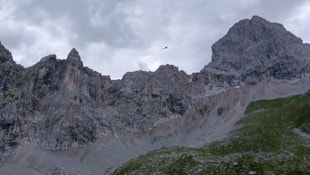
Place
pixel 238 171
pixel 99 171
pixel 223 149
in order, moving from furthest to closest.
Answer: pixel 99 171
pixel 223 149
pixel 238 171

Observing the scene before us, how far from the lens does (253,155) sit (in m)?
56.3

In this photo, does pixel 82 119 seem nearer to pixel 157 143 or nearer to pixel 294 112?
pixel 157 143

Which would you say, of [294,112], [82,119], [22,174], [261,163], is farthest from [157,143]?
[261,163]

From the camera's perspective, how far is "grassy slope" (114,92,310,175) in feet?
169

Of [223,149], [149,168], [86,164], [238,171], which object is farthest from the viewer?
[86,164]

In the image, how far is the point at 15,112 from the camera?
653 ft

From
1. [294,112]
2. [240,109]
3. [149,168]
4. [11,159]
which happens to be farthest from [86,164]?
[149,168]

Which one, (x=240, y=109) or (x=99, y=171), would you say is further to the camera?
(x=240, y=109)

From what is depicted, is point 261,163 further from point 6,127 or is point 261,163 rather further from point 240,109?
point 6,127

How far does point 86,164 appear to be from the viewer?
16750 centimetres

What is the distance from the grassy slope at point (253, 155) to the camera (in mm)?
51594

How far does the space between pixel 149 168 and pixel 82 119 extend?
128 m

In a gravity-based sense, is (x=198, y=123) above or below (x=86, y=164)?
above

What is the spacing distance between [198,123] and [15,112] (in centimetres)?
7980
